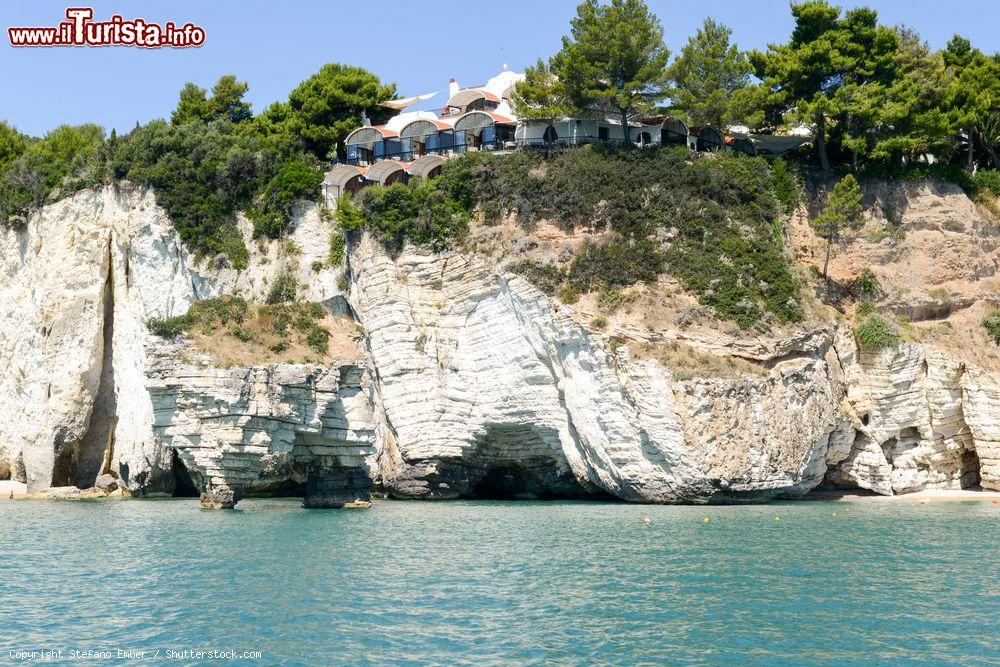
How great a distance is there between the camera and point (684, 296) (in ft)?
131

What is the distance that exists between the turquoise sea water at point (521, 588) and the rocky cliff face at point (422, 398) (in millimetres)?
3657

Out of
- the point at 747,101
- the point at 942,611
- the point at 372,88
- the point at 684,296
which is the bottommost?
the point at 942,611

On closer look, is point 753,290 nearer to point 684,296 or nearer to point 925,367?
point 684,296

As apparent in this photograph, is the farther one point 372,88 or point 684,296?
point 372,88

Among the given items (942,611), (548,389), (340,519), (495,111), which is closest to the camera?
(942,611)

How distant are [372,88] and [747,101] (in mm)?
21275

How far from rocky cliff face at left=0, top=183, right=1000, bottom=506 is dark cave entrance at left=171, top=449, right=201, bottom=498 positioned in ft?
0.34

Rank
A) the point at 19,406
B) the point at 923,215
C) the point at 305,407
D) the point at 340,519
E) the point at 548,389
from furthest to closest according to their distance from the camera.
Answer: the point at 19,406
the point at 923,215
the point at 548,389
the point at 305,407
the point at 340,519

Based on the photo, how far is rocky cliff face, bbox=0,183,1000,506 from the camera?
121 feet

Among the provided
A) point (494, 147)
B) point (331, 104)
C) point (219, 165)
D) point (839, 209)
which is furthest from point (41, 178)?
point (839, 209)

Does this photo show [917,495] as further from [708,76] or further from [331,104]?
[331,104]

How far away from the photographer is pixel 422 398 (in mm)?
43156

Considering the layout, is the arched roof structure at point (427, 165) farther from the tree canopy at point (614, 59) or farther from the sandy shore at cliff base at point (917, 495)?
the sandy shore at cliff base at point (917, 495)

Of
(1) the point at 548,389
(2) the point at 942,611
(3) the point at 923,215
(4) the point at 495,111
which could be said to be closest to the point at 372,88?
(4) the point at 495,111
